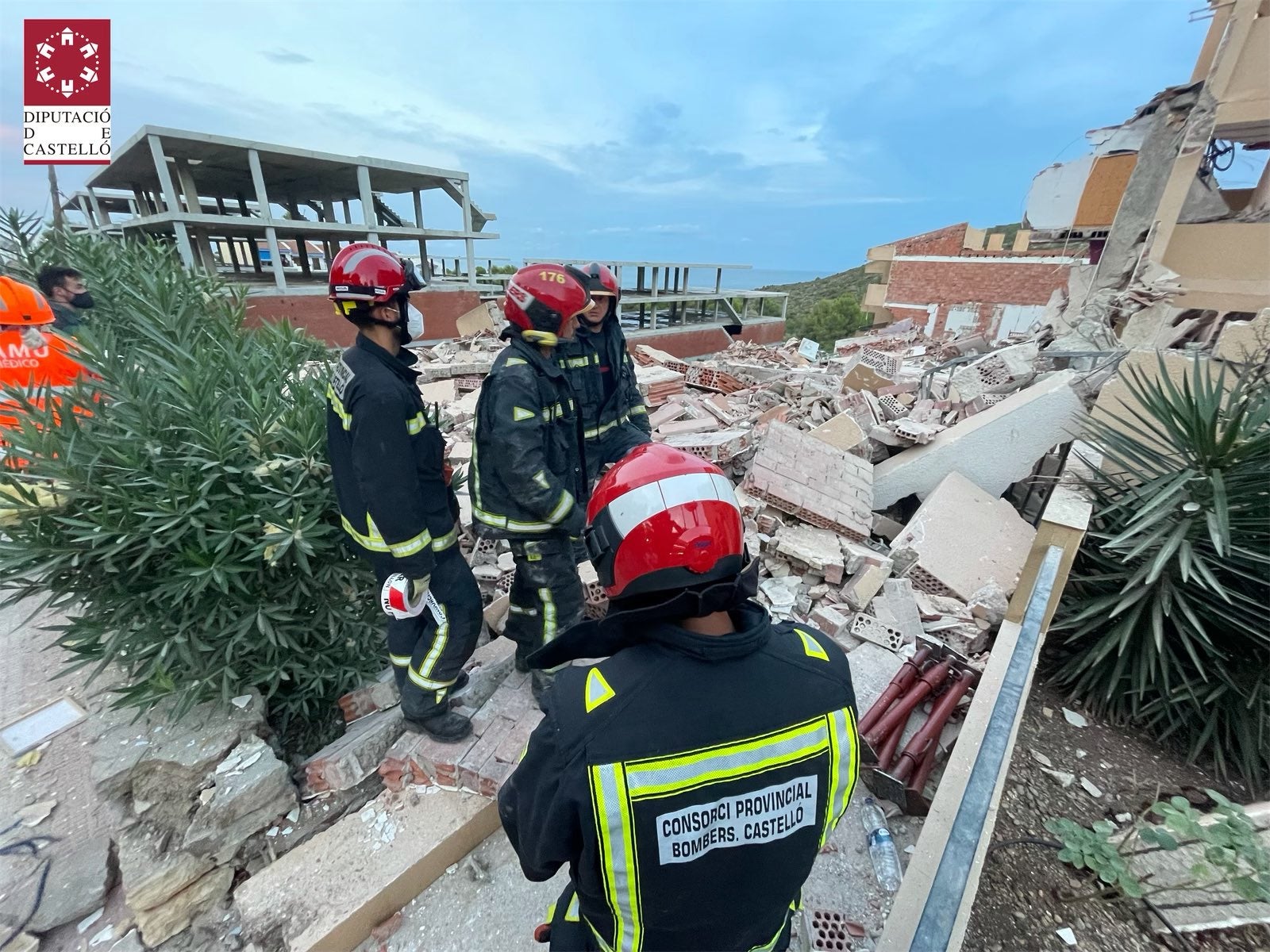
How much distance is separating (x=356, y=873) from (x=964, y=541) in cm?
453

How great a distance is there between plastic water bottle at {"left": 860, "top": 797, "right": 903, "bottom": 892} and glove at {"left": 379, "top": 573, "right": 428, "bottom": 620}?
2.28m

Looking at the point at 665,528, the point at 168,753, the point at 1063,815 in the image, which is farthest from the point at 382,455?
the point at 1063,815

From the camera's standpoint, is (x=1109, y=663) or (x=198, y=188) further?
(x=198, y=188)

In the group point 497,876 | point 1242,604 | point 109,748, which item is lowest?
point 497,876

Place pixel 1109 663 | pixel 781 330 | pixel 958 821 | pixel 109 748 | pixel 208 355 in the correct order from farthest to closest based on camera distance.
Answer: pixel 781 330
pixel 1109 663
pixel 208 355
pixel 109 748
pixel 958 821

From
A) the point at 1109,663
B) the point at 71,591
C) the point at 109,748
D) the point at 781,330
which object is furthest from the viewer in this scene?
the point at 781,330

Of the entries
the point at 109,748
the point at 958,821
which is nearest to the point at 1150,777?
the point at 958,821

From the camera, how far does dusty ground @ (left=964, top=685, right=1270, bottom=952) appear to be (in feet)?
6.66

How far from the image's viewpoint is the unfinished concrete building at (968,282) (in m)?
21.6

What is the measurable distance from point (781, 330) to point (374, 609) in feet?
78.7

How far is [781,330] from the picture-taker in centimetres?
2434

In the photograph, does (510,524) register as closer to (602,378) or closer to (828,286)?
(602,378)

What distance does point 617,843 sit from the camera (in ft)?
3.34

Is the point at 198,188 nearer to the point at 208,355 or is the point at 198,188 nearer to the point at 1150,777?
the point at 208,355
